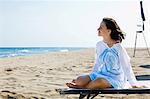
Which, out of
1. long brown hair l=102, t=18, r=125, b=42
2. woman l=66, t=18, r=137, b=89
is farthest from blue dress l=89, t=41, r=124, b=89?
long brown hair l=102, t=18, r=125, b=42

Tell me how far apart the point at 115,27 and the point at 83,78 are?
646 millimetres

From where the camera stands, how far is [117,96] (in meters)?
6.77

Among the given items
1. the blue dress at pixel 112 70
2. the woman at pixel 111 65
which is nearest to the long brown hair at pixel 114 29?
the woman at pixel 111 65

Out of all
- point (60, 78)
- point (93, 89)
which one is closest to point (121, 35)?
point (93, 89)

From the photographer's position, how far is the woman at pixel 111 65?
14.0 feet

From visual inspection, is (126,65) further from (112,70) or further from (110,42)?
(110,42)

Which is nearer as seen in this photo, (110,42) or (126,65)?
(126,65)

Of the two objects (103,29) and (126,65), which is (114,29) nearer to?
(103,29)

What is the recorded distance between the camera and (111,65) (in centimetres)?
434

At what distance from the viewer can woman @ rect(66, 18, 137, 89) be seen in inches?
168

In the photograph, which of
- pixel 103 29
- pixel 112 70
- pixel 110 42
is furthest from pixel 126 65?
pixel 103 29

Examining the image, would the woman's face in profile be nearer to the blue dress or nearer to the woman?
the woman

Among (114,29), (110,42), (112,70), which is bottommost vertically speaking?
(112,70)

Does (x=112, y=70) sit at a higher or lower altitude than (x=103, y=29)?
lower
